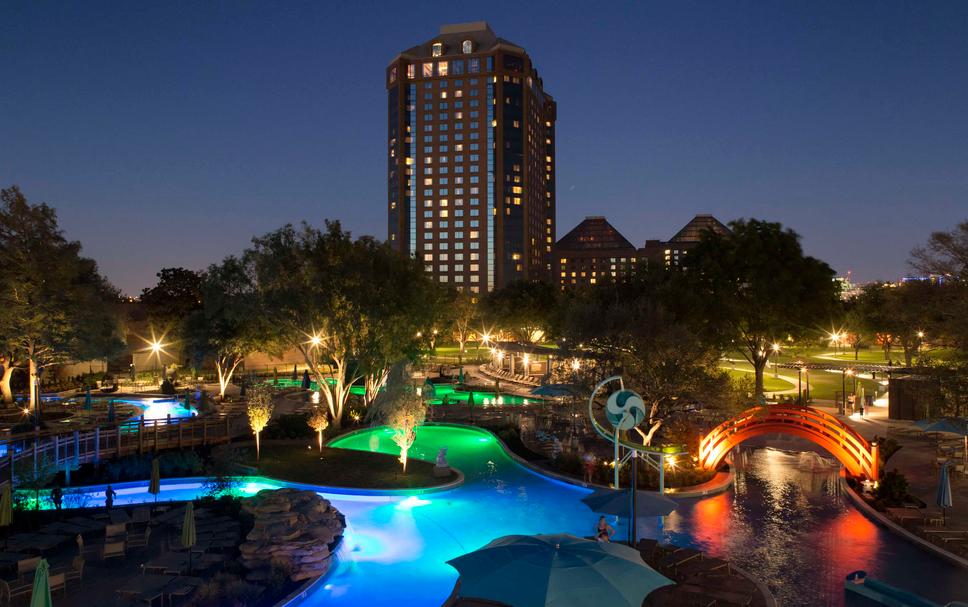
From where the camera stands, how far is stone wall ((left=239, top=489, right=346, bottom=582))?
1438 centimetres

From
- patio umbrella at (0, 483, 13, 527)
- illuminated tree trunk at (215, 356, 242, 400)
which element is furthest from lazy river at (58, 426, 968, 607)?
illuminated tree trunk at (215, 356, 242, 400)

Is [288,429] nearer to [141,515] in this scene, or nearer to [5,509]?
[141,515]

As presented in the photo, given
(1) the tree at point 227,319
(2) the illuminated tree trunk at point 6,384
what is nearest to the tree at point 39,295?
(2) the illuminated tree trunk at point 6,384

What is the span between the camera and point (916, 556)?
592 inches

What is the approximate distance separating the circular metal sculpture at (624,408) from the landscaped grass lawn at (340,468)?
911 centimetres

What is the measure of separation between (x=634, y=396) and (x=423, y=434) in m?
19.5

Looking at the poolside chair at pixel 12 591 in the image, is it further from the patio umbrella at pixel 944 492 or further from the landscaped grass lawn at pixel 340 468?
the patio umbrella at pixel 944 492

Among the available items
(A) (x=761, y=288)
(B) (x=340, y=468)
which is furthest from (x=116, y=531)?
(A) (x=761, y=288)

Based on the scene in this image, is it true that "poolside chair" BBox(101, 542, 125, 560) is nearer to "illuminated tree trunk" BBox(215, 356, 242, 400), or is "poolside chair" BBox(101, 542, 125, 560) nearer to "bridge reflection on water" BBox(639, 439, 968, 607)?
"bridge reflection on water" BBox(639, 439, 968, 607)

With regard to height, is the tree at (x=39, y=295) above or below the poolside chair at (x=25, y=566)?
above

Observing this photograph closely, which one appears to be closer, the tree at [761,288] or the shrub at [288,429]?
the shrub at [288,429]

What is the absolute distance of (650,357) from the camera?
76.1 ft

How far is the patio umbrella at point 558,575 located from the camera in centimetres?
880

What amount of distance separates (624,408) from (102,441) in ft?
70.4
